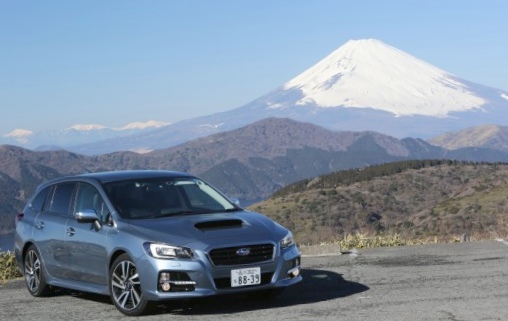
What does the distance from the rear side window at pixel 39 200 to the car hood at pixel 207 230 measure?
223 centimetres

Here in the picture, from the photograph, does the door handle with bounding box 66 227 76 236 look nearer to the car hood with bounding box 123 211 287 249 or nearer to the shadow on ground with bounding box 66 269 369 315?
the shadow on ground with bounding box 66 269 369 315

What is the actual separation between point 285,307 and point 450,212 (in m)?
71.9

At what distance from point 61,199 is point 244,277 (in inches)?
115

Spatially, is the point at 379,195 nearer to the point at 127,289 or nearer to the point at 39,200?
the point at 39,200

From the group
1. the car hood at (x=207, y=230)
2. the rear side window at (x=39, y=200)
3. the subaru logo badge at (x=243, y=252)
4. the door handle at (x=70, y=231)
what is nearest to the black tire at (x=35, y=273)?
the rear side window at (x=39, y=200)

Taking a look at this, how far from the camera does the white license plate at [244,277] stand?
791 centimetres

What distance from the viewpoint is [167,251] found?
7.92 m

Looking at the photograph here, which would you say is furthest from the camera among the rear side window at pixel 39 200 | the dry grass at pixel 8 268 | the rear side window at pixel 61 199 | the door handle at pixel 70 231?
the dry grass at pixel 8 268

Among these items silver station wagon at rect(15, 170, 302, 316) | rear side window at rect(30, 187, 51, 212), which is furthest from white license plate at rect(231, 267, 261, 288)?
rear side window at rect(30, 187, 51, 212)

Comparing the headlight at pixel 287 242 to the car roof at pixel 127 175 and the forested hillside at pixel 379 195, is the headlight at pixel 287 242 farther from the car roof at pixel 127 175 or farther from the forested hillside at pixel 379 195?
the forested hillside at pixel 379 195

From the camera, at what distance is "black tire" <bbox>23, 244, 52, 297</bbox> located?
9758 millimetres

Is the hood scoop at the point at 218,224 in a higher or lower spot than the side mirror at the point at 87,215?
lower

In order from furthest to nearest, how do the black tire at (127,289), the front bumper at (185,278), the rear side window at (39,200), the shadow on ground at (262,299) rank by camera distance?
the rear side window at (39,200) < the shadow on ground at (262,299) < the black tire at (127,289) < the front bumper at (185,278)

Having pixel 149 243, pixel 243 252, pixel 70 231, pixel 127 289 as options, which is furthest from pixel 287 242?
pixel 70 231
